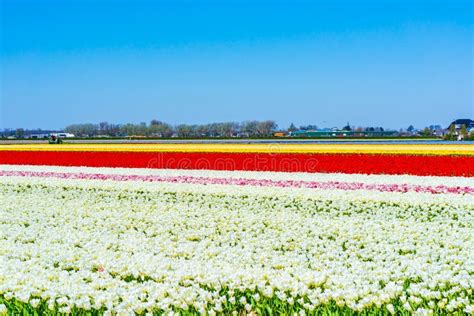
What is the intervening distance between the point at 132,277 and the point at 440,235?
5388mm

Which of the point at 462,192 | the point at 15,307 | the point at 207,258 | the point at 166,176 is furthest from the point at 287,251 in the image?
the point at 166,176

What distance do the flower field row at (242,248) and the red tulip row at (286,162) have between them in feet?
13.7

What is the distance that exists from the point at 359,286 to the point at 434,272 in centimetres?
125

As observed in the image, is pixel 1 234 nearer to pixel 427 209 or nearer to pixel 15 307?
pixel 15 307

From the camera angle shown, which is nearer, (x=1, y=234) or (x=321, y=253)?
(x=321, y=253)

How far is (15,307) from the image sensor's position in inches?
238

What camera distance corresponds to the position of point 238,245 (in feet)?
29.4

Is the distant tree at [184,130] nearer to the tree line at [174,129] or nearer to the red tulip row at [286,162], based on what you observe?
the tree line at [174,129]

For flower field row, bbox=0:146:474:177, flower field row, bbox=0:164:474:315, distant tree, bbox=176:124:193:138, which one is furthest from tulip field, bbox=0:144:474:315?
distant tree, bbox=176:124:193:138

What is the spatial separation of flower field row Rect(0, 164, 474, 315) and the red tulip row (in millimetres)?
4177

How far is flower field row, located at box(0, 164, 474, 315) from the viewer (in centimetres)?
595

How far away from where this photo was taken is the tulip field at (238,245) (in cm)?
593

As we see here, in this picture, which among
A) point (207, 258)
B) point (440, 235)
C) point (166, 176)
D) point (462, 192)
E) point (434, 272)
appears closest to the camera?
point (434, 272)

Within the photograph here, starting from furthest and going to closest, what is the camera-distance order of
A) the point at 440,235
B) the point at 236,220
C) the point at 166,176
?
the point at 166,176 < the point at 236,220 < the point at 440,235
